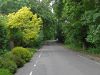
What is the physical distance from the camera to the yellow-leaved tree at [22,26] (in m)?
50.3

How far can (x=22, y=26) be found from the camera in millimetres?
52969

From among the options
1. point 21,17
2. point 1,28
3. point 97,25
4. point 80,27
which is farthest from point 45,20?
point 1,28

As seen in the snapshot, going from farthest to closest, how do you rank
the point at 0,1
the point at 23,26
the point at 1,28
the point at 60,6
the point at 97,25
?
the point at 0,1
the point at 60,6
the point at 23,26
the point at 97,25
the point at 1,28

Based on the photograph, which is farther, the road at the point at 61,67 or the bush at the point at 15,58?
the bush at the point at 15,58

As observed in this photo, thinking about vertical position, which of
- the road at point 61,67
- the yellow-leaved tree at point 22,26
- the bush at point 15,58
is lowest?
the road at point 61,67

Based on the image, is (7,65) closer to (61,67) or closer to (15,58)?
(15,58)

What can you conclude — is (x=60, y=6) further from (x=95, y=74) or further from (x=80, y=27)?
(x=95, y=74)

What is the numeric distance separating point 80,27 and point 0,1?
2202cm

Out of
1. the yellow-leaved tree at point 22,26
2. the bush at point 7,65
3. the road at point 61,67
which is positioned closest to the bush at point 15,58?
the road at point 61,67

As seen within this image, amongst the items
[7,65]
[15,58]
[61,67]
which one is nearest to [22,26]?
[15,58]

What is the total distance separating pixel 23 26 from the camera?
174ft

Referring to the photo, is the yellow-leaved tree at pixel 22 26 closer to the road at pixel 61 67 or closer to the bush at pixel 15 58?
the road at pixel 61 67

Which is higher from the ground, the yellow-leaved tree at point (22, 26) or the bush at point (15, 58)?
the yellow-leaved tree at point (22, 26)

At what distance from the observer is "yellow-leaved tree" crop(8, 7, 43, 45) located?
50.3 m
